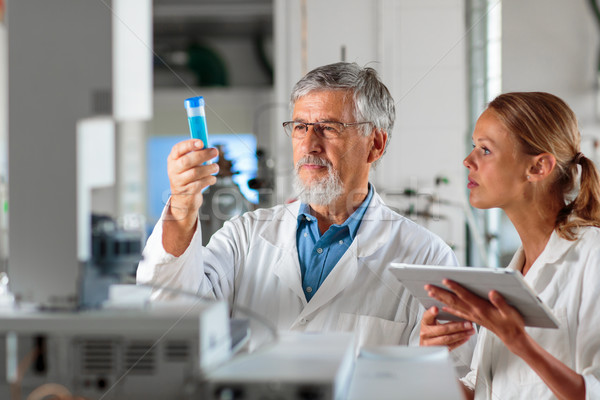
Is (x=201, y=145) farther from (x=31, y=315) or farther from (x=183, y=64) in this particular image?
(x=183, y=64)

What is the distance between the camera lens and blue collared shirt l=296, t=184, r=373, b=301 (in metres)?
1.29

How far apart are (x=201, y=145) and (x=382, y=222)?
1.61 feet

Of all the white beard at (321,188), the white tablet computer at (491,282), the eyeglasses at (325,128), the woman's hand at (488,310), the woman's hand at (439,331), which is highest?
the eyeglasses at (325,128)

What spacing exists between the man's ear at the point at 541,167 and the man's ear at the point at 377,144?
38cm

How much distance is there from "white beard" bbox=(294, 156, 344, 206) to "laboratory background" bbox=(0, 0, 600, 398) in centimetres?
23

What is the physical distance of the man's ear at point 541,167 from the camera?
1144 mm

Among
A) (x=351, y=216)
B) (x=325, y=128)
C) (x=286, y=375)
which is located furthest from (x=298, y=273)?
(x=286, y=375)

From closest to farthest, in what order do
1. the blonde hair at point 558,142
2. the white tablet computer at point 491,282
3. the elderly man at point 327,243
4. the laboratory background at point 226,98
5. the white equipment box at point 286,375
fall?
1. the white equipment box at point 286,375
2. the laboratory background at point 226,98
3. the white tablet computer at point 491,282
4. the blonde hair at point 558,142
5. the elderly man at point 327,243

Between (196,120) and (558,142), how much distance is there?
69 cm

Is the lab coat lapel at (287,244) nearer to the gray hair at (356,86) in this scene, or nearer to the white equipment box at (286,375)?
the gray hair at (356,86)

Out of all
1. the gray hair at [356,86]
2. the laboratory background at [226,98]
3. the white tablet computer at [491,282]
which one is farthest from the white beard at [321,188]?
the white tablet computer at [491,282]

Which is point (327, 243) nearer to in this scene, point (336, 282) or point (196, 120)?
point (336, 282)

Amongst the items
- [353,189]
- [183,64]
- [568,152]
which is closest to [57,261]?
[353,189]

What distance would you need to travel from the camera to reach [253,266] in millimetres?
1342
